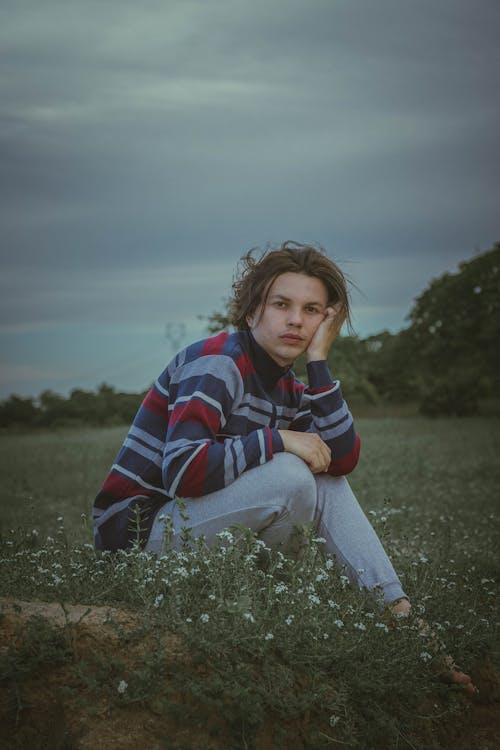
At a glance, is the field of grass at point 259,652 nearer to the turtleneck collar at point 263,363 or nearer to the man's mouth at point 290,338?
the turtleneck collar at point 263,363

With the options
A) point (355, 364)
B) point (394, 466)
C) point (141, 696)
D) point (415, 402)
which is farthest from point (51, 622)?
point (415, 402)

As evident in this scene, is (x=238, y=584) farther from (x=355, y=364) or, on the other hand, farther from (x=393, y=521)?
(x=355, y=364)

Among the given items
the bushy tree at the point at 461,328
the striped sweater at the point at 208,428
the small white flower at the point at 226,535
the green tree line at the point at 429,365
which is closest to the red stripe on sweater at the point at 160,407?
the striped sweater at the point at 208,428

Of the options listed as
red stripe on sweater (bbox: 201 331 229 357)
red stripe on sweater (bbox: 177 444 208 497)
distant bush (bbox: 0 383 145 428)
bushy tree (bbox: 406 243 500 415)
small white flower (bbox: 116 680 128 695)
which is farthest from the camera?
bushy tree (bbox: 406 243 500 415)

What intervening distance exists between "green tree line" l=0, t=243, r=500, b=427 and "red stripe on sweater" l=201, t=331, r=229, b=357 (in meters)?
19.7

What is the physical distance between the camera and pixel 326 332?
467 cm

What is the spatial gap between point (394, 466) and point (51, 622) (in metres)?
11.3

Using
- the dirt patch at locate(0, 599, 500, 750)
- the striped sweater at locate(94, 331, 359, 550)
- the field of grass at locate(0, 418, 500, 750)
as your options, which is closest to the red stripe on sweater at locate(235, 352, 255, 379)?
the striped sweater at locate(94, 331, 359, 550)

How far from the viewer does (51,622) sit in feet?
11.6

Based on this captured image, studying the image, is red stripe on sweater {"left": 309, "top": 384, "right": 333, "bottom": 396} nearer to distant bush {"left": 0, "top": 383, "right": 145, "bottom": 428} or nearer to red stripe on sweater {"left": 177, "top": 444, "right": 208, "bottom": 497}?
red stripe on sweater {"left": 177, "top": 444, "right": 208, "bottom": 497}

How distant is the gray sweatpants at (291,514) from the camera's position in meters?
4.07

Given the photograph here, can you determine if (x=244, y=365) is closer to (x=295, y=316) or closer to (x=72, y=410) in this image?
(x=295, y=316)

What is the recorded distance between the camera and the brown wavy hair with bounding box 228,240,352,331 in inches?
180

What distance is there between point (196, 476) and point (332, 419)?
0.91m
